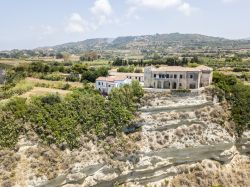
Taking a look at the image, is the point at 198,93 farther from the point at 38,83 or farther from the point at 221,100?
the point at 38,83

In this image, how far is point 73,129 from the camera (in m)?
44.7

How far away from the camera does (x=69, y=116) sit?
46.0 m

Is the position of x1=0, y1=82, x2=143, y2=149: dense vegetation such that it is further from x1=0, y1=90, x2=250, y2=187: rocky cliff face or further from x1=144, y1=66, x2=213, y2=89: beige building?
x1=144, y1=66, x2=213, y2=89: beige building

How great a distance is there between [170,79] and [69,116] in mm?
17559

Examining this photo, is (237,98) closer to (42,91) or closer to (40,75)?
(42,91)

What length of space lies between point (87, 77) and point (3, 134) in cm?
2658

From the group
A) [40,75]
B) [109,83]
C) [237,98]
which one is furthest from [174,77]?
[40,75]

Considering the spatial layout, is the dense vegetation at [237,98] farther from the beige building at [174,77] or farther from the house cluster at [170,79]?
the beige building at [174,77]

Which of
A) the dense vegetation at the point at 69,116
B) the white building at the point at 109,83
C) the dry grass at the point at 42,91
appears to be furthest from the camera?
the white building at the point at 109,83

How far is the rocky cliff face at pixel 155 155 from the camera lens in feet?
133

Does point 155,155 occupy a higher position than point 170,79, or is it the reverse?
point 170,79

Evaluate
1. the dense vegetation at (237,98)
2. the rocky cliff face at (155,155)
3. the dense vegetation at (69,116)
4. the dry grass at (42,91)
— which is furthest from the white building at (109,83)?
the dense vegetation at (237,98)

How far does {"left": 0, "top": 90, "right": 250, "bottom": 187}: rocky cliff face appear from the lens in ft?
133

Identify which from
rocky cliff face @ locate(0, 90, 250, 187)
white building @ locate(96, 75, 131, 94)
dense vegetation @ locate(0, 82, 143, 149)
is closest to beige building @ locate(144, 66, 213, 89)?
rocky cliff face @ locate(0, 90, 250, 187)
